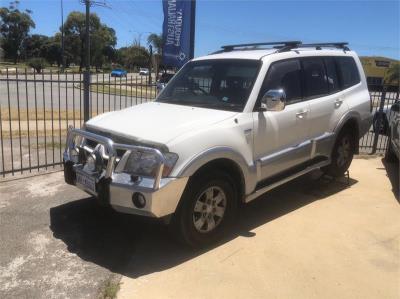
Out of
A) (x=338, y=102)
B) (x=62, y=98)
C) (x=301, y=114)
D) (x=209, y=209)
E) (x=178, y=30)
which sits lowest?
(x=62, y=98)

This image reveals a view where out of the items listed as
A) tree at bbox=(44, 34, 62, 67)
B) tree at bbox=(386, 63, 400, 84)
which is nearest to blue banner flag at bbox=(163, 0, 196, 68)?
tree at bbox=(386, 63, 400, 84)

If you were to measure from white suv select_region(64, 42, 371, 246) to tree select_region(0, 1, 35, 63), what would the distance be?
88.8 m

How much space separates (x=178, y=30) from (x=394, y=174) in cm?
495

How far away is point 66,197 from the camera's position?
222 inches

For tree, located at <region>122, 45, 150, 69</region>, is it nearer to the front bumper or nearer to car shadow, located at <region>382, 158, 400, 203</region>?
car shadow, located at <region>382, 158, 400, 203</region>

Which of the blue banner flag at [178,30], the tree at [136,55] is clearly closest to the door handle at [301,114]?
the blue banner flag at [178,30]

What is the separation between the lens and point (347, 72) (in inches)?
251

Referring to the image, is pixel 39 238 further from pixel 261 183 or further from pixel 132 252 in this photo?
pixel 261 183

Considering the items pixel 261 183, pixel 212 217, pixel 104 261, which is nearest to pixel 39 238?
pixel 104 261

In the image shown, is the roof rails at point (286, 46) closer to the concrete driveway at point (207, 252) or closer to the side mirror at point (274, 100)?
the side mirror at point (274, 100)

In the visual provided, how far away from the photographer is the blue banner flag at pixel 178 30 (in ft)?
27.6

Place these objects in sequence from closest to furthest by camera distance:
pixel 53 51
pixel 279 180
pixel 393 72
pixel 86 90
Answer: pixel 279 180, pixel 86 90, pixel 393 72, pixel 53 51

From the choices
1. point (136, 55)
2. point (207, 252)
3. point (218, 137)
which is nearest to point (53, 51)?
point (136, 55)

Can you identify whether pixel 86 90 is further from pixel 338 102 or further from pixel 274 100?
pixel 338 102
